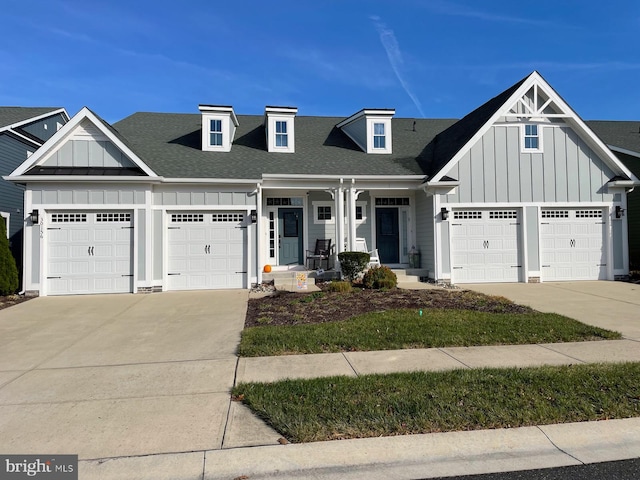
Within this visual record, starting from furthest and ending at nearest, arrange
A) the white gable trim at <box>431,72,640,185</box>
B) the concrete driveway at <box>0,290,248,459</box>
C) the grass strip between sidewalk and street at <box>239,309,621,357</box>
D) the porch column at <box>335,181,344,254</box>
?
the porch column at <box>335,181,344,254</box> → the white gable trim at <box>431,72,640,185</box> → the grass strip between sidewalk and street at <box>239,309,621,357</box> → the concrete driveway at <box>0,290,248,459</box>

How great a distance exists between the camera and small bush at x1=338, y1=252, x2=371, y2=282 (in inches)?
466

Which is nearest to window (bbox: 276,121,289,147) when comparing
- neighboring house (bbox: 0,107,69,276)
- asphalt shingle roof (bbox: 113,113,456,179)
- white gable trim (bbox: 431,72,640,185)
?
asphalt shingle roof (bbox: 113,113,456,179)

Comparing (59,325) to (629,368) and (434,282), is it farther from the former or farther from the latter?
(434,282)

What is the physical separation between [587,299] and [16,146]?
20152mm

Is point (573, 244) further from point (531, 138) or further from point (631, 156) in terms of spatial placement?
point (631, 156)

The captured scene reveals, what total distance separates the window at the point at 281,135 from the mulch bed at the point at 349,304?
589cm

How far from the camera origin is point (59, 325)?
7449mm

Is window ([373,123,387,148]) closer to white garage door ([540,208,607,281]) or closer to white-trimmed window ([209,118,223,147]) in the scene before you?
white-trimmed window ([209,118,223,147])

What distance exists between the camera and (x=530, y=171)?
41.3 feet

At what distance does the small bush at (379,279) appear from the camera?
11094 mm

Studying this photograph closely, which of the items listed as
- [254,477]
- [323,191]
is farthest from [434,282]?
[254,477]

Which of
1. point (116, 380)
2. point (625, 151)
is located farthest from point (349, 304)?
point (625, 151)

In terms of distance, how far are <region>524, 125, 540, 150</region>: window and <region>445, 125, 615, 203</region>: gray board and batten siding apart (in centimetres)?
23

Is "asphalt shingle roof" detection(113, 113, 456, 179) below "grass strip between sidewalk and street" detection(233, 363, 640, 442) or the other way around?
the other way around
